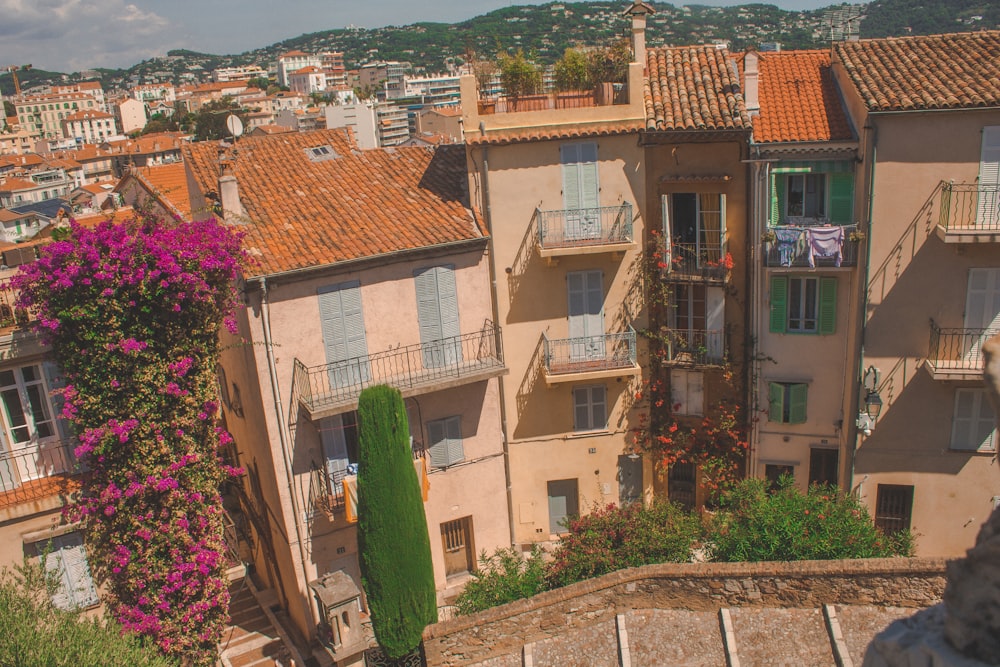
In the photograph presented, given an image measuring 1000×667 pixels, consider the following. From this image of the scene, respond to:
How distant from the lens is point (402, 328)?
21.0m

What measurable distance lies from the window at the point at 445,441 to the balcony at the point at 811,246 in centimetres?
911

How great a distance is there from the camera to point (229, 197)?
20016 mm

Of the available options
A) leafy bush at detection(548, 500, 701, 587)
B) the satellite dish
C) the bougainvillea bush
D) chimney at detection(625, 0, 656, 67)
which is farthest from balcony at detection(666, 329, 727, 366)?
the satellite dish

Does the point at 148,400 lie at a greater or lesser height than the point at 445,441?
greater

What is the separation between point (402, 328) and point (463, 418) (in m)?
3.12

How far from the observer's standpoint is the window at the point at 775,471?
23.3 m

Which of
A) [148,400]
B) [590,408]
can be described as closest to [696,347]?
[590,408]

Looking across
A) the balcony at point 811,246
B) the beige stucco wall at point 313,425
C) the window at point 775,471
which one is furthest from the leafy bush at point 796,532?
the beige stucco wall at point 313,425

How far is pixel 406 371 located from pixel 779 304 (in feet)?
32.2

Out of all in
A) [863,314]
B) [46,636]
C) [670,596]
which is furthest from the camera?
[863,314]

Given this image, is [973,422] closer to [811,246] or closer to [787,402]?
[787,402]

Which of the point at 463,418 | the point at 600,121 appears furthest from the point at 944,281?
the point at 463,418

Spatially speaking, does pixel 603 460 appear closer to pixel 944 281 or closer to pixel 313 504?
pixel 313 504

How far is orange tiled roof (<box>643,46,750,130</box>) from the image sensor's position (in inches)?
826
